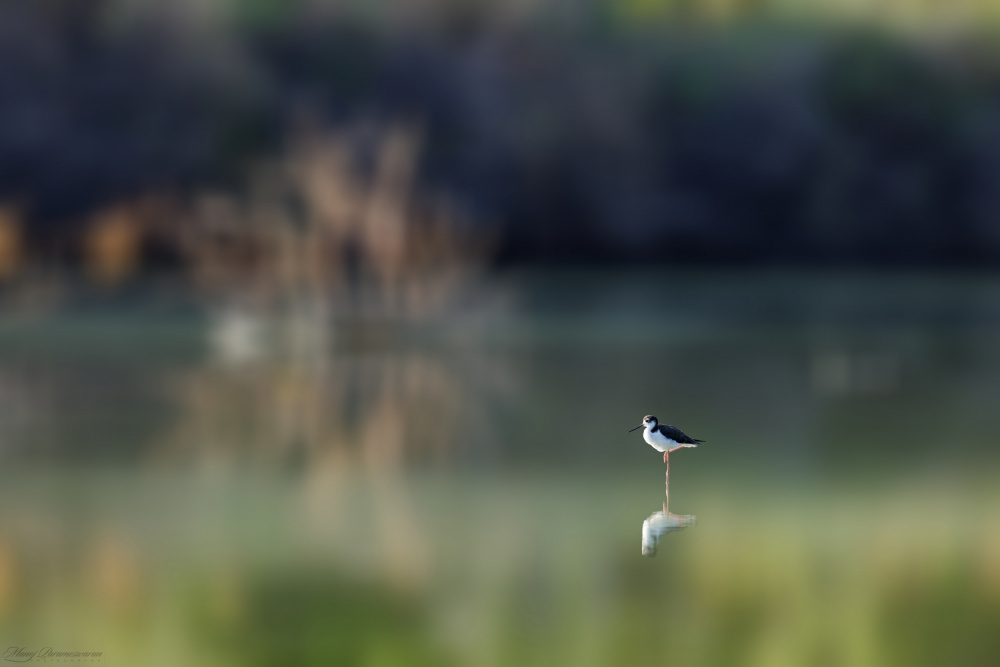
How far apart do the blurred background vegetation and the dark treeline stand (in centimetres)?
2

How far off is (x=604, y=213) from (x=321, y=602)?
486 centimetres

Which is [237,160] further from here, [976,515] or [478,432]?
[976,515]

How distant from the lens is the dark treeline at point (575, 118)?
653 centimetres

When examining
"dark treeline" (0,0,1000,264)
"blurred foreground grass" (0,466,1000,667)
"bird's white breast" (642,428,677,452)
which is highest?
"dark treeline" (0,0,1000,264)

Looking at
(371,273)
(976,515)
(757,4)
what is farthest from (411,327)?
(976,515)

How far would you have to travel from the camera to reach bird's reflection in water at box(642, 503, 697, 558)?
229cm

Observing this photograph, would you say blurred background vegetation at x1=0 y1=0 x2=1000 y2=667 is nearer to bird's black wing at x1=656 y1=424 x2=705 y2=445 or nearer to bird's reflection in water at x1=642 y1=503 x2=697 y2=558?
bird's reflection in water at x1=642 y1=503 x2=697 y2=558

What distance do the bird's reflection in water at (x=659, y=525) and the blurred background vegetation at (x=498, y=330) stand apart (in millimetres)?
12

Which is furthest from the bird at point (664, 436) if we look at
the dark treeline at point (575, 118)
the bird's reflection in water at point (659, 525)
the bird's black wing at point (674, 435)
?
the dark treeline at point (575, 118)

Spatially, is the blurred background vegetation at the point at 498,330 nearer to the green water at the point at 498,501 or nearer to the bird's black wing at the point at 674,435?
the green water at the point at 498,501

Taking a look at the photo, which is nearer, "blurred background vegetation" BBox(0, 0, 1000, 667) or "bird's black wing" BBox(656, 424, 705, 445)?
"blurred background vegetation" BBox(0, 0, 1000, 667)

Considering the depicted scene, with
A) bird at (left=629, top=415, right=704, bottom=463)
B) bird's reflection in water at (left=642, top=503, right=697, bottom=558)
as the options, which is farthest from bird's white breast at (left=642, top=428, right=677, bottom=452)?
bird's reflection in water at (left=642, top=503, right=697, bottom=558)

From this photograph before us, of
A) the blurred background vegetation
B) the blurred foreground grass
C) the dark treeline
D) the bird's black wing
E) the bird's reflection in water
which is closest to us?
the blurred foreground grass

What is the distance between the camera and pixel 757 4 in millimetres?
7086
